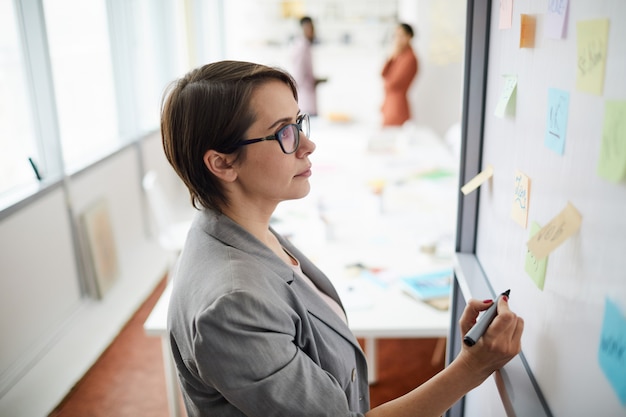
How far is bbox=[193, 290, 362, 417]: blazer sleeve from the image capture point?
0.89 meters

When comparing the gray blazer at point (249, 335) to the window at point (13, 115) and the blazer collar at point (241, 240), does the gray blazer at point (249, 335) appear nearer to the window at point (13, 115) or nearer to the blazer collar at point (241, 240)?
the blazer collar at point (241, 240)

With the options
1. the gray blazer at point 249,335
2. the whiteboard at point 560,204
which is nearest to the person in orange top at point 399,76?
the whiteboard at point 560,204

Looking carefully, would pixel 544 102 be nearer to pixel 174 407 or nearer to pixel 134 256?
pixel 174 407

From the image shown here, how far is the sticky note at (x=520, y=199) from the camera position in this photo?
94 cm

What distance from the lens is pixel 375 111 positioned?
728 centimetres

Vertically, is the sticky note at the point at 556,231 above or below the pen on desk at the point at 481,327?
above

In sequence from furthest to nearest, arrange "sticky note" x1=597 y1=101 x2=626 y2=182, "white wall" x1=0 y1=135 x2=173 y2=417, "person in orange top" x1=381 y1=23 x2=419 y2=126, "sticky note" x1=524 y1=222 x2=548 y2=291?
"person in orange top" x1=381 y1=23 x2=419 y2=126, "white wall" x1=0 y1=135 x2=173 y2=417, "sticky note" x1=524 y1=222 x2=548 y2=291, "sticky note" x1=597 y1=101 x2=626 y2=182

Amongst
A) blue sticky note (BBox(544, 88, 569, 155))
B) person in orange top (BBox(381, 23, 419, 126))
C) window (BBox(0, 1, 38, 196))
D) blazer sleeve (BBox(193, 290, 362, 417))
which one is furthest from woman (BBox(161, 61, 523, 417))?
person in orange top (BBox(381, 23, 419, 126))

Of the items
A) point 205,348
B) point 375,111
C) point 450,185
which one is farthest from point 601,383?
point 375,111

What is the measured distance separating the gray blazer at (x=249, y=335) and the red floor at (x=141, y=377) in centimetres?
165

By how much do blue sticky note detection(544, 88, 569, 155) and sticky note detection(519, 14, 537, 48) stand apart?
0.14 metres

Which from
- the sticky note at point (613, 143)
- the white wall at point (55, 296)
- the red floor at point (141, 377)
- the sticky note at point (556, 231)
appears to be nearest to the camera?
the sticky note at point (613, 143)

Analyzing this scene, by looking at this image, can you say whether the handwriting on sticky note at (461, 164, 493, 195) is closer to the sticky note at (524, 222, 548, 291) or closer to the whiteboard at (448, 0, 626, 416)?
the whiteboard at (448, 0, 626, 416)

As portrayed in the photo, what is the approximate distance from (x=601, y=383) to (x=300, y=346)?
52 centimetres
